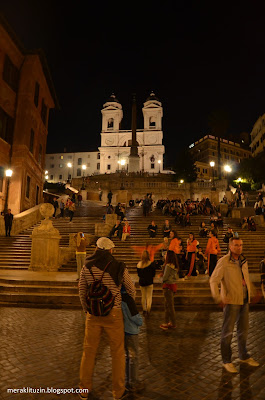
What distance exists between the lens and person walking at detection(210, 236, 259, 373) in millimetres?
4529

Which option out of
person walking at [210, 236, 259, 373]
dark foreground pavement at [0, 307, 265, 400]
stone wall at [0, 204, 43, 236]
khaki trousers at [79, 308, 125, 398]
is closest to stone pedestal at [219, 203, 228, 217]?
stone wall at [0, 204, 43, 236]

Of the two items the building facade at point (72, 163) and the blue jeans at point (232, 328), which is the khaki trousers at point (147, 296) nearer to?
the blue jeans at point (232, 328)

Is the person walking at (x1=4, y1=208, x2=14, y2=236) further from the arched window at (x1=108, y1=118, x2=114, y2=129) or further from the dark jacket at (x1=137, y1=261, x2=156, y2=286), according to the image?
the arched window at (x1=108, y1=118, x2=114, y2=129)

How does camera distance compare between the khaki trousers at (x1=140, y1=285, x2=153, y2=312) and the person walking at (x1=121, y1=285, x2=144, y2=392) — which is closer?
the person walking at (x1=121, y1=285, x2=144, y2=392)

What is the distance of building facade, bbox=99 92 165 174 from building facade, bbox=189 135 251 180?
12.3 m

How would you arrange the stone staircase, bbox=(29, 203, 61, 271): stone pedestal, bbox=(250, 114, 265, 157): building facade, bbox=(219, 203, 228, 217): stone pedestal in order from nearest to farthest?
the stone staircase < bbox=(29, 203, 61, 271): stone pedestal < bbox=(219, 203, 228, 217): stone pedestal < bbox=(250, 114, 265, 157): building facade

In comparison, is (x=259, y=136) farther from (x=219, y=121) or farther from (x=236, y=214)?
(x=236, y=214)

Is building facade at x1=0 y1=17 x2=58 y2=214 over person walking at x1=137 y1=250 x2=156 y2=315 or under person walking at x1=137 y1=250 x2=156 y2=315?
over

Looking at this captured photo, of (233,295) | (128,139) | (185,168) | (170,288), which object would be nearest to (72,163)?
(128,139)

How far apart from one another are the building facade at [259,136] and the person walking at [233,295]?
68.1m

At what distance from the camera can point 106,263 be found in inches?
146

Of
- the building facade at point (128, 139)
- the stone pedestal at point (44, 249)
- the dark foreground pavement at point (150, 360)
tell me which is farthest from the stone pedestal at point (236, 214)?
the building facade at point (128, 139)

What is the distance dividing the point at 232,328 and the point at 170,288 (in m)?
2.27

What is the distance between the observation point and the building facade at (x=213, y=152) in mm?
86750
